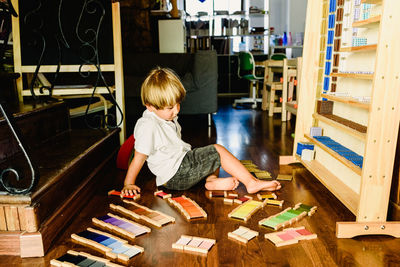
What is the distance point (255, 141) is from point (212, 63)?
4.15 feet

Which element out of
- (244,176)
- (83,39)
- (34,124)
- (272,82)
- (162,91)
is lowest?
(244,176)

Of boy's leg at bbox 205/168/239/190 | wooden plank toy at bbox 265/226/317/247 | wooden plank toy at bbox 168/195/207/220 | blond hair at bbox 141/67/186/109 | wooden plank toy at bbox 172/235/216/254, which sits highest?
blond hair at bbox 141/67/186/109

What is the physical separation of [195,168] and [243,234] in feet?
2.21

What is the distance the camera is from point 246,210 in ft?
6.00

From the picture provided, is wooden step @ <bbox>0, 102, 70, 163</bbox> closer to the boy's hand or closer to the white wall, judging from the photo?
the boy's hand

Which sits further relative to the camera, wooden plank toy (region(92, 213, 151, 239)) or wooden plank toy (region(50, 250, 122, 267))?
wooden plank toy (region(92, 213, 151, 239))

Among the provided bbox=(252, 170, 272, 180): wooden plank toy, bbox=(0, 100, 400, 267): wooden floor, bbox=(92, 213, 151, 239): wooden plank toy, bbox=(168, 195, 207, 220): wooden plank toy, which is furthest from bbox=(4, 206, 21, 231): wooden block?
bbox=(252, 170, 272, 180): wooden plank toy

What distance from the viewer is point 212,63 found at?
433 cm

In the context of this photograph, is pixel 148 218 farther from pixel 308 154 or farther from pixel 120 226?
pixel 308 154

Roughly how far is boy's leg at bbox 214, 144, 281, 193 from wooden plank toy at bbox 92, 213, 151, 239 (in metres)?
0.70

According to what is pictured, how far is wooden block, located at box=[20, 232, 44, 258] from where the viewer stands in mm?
1432

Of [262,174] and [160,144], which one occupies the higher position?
[160,144]

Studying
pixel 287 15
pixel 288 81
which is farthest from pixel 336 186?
pixel 287 15

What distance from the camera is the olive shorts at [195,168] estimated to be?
2.16 m
